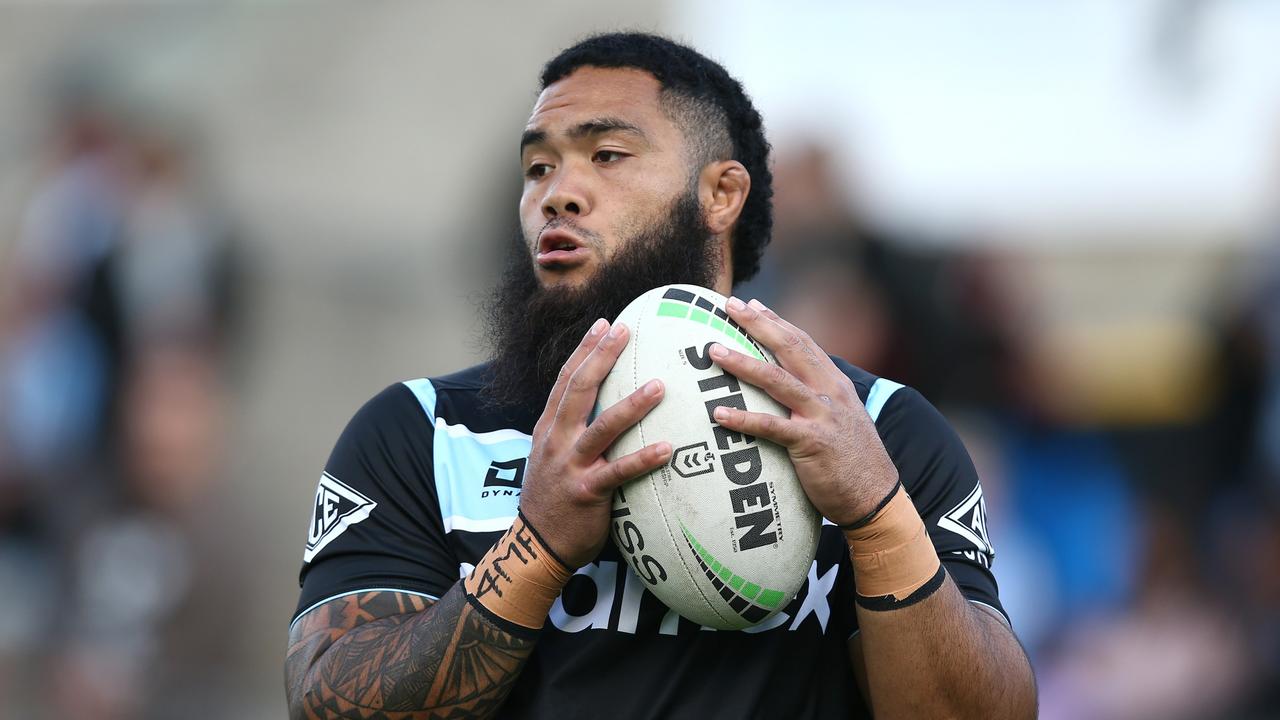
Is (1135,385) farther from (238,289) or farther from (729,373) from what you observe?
(729,373)

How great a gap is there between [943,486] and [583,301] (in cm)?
88

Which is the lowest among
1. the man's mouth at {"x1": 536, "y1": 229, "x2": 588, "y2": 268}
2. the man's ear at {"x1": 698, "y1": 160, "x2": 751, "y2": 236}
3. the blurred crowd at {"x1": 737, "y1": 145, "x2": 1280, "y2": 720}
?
the blurred crowd at {"x1": 737, "y1": 145, "x2": 1280, "y2": 720}

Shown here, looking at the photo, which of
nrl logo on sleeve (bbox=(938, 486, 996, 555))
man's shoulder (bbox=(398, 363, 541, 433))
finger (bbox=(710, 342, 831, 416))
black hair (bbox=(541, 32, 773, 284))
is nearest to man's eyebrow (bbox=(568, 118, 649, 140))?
black hair (bbox=(541, 32, 773, 284))

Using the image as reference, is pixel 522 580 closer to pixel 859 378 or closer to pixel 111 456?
pixel 859 378

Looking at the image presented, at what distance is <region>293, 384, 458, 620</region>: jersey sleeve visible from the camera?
125 inches

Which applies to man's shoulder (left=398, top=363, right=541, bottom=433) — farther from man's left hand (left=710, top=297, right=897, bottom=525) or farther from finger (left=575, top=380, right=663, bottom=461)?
man's left hand (left=710, top=297, right=897, bottom=525)

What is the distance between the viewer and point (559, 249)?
11.2 ft

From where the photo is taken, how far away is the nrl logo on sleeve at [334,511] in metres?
3.24

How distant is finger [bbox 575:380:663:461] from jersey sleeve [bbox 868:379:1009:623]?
665 mm

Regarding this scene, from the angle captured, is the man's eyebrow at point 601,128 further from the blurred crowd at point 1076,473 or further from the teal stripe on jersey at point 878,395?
the blurred crowd at point 1076,473

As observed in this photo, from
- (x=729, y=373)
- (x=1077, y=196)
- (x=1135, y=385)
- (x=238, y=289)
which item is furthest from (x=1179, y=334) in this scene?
(x=729, y=373)

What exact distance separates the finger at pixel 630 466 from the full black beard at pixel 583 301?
1.98 feet

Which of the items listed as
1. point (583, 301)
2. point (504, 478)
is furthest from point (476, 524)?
point (583, 301)

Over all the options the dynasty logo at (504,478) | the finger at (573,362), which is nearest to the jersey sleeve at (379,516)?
the dynasty logo at (504,478)
